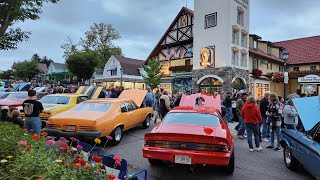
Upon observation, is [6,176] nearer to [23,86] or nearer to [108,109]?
[108,109]

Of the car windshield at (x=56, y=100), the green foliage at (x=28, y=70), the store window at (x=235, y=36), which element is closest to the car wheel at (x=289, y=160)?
the car windshield at (x=56, y=100)

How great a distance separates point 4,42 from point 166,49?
70.8 feet

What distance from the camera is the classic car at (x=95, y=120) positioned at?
709 cm

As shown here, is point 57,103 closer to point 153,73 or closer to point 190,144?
point 190,144

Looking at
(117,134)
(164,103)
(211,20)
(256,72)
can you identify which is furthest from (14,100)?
(256,72)

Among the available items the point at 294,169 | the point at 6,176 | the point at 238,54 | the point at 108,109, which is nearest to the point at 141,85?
the point at 238,54

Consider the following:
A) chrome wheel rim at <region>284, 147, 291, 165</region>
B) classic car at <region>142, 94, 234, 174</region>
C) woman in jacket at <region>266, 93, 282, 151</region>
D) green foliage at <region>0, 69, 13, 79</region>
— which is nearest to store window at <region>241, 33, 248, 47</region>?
woman in jacket at <region>266, 93, 282, 151</region>

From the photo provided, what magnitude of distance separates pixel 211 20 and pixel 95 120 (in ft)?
65.3

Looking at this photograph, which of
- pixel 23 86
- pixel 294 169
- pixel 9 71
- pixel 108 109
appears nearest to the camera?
pixel 294 169

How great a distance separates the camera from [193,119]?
589 centimetres

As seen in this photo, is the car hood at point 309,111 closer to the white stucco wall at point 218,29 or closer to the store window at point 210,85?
the white stucco wall at point 218,29

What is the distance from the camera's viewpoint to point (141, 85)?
39.7 m

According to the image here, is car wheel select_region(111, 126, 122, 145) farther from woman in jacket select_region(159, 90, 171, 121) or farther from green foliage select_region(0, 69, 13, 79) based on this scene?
green foliage select_region(0, 69, 13, 79)

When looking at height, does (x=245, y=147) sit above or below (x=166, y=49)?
below
